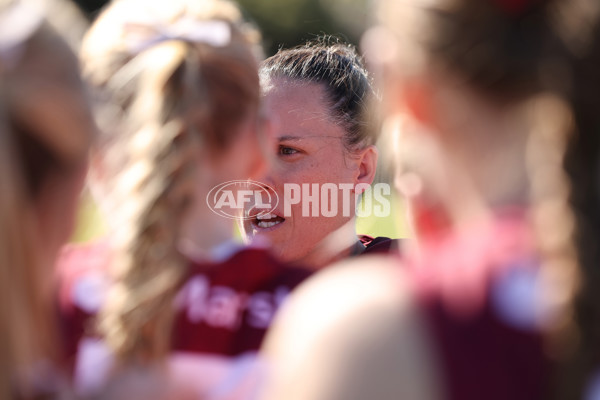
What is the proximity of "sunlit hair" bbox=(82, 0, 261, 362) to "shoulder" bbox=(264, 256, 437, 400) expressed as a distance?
0.44 m

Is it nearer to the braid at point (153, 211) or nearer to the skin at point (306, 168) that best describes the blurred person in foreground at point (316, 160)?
the skin at point (306, 168)

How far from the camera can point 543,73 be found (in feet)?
3.27

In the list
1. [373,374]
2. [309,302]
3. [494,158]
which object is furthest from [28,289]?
[494,158]

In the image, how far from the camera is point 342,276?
0.97m

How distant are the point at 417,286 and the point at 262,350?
1.88ft

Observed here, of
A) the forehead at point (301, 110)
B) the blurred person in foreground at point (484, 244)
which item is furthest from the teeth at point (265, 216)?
the blurred person in foreground at point (484, 244)

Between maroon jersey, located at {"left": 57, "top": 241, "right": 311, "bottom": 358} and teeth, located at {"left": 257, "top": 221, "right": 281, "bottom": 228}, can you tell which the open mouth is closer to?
teeth, located at {"left": 257, "top": 221, "right": 281, "bottom": 228}

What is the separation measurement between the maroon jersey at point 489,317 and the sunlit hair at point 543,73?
0.13ft

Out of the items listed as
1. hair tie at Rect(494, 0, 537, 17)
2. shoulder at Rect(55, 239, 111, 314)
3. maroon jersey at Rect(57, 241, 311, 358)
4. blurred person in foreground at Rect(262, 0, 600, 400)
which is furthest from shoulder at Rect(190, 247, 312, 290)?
hair tie at Rect(494, 0, 537, 17)

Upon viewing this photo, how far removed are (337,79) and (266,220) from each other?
705 mm

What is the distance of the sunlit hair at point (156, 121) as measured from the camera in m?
1.32

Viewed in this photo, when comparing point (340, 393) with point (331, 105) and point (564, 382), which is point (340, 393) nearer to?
point (564, 382)

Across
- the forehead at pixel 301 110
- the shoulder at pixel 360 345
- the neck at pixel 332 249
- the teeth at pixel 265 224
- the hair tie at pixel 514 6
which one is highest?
the forehead at pixel 301 110

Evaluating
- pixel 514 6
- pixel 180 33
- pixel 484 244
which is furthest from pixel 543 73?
pixel 180 33
